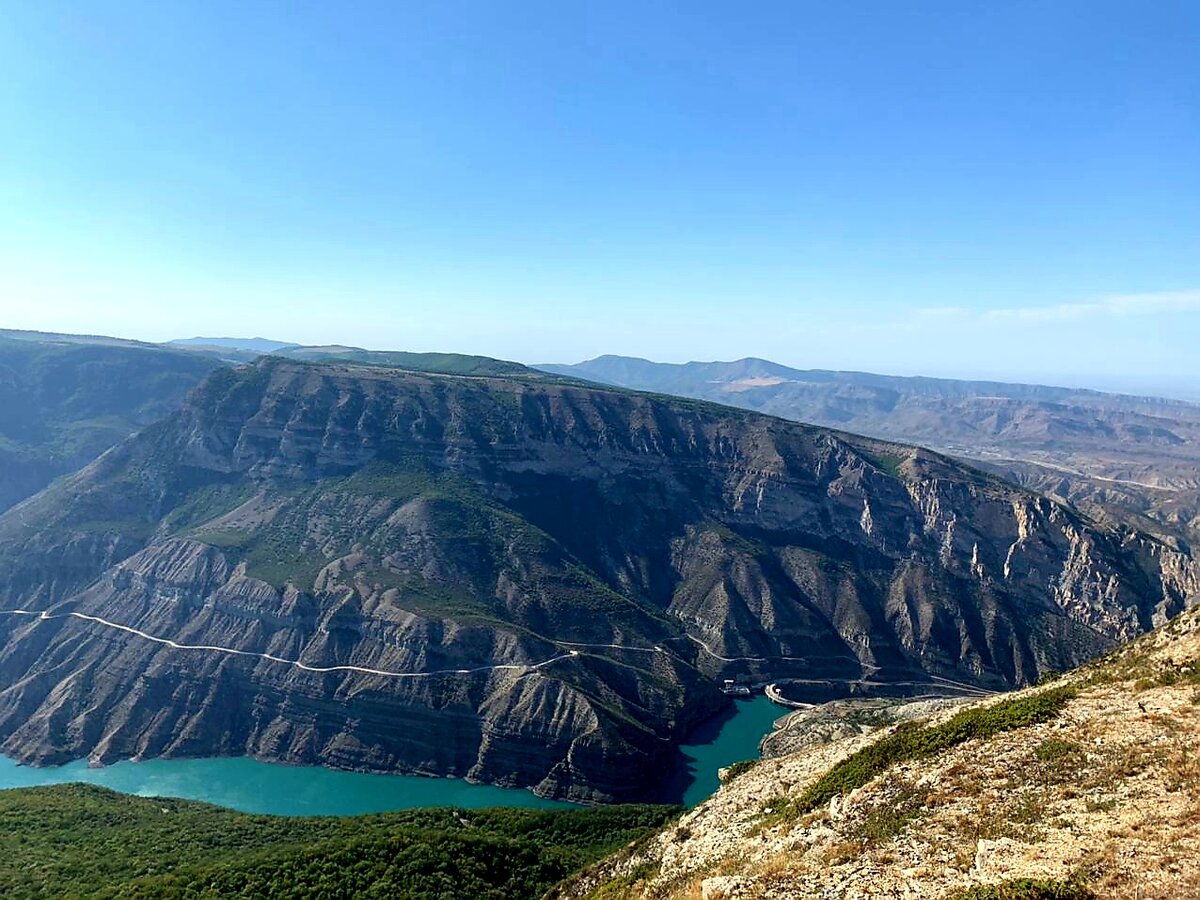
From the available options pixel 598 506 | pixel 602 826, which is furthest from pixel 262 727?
pixel 598 506

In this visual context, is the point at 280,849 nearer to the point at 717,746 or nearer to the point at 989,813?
the point at 989,813

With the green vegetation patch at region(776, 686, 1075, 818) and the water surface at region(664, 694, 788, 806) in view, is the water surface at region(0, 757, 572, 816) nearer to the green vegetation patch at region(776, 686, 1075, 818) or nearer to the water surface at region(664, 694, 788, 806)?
the water surface at region(664, 694, 788, 806)

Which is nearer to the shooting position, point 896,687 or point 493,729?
point 493,729

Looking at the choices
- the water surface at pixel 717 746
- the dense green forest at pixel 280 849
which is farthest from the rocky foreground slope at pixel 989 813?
the water surface at pixel 717 746

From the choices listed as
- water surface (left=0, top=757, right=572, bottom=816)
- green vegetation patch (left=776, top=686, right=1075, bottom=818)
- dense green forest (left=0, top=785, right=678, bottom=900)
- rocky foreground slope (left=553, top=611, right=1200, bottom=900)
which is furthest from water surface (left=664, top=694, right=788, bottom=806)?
green vegetation patch (left=776, top=686, right=1075, bottom=818)

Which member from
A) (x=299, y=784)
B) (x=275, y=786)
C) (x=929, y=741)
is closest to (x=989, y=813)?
(x=929, y=741)

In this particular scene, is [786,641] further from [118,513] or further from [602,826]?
[118,513]

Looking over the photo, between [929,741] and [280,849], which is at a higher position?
[929,741]
